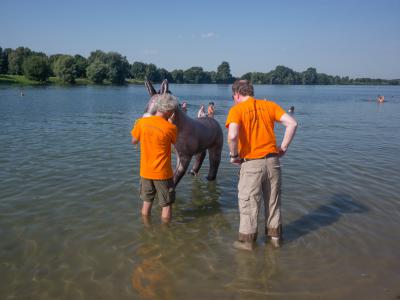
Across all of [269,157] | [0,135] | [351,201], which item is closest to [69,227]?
[269,157]

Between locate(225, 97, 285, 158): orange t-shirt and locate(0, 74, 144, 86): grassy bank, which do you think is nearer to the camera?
locate(225, 97, 285, 158): orange t-shirt

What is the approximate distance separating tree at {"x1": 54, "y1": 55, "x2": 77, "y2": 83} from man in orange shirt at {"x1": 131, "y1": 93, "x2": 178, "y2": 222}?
8659cm

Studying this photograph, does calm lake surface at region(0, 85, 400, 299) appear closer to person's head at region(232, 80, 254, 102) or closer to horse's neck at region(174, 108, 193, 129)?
horse's neck at region(174, 108, 193, 129)

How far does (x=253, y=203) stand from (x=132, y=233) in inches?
86.2

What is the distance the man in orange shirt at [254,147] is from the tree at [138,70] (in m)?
126

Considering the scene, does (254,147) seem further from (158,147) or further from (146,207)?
(146,207)

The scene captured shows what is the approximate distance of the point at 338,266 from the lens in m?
4.78

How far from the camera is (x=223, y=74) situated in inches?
7367

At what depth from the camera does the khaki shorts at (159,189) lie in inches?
210

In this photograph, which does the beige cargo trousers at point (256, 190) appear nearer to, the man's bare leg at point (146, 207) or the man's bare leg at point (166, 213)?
the man's bare leg at point (166, 213)

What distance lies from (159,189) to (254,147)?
5.61ft

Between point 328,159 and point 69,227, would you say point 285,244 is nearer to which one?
point 69,227

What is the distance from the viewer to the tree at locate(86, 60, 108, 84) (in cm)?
9175

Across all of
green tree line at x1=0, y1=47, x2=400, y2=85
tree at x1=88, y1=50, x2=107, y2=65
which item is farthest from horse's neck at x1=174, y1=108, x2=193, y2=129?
tree at x1=88, y1=50, x2=107, y2=65
